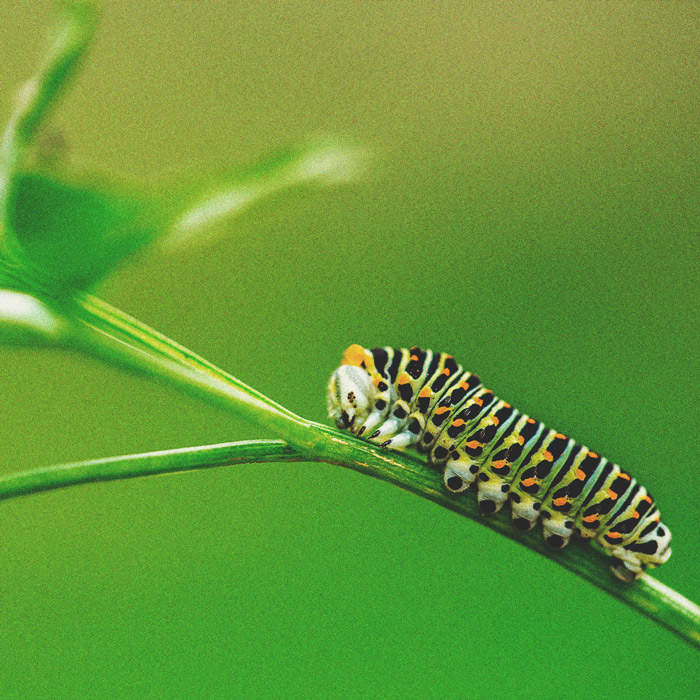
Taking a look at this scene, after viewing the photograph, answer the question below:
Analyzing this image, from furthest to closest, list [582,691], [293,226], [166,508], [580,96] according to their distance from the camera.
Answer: [580,96] < [293,226] < [166,508] < [582,691]

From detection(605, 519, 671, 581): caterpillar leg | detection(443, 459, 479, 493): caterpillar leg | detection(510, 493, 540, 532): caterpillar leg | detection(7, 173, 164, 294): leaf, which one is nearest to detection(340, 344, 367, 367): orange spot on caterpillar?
detection(443, 459, 479, 493): caterpillar leg

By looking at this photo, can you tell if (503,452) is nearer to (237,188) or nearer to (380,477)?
(380,477)

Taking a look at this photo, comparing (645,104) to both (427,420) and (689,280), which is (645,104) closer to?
(689,280)

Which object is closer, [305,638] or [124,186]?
[124,186]

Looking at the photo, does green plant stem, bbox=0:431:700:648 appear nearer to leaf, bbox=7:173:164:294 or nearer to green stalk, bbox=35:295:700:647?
green stalk, bbox=35:295:700:647

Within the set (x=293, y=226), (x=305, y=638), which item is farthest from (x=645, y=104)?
(x=305, y=638)

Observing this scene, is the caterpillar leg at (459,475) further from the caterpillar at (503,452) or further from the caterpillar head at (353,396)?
the caterpillar head at (353,396)

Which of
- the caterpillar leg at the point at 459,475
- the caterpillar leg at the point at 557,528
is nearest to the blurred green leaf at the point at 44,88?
the caterpillar leg at the point at 459,475
